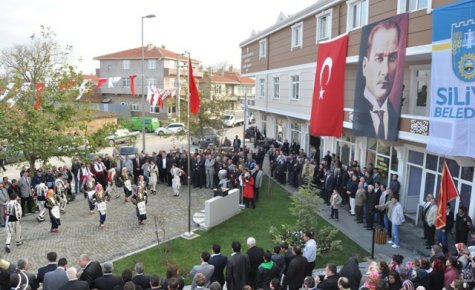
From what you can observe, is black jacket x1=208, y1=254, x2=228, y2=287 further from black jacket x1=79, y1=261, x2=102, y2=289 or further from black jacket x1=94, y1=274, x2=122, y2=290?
black jacket x1=79, y1=261, x2=102, y2=289

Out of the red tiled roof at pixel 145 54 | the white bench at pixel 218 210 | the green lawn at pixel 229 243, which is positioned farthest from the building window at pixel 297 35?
the red tiled roof at pixel 145 54

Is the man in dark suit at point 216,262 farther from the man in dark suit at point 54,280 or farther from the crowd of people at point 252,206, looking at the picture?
the man in dark suit at point 54,280

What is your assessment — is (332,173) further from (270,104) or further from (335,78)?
(270,104)

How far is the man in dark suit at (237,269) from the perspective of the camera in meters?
8.78

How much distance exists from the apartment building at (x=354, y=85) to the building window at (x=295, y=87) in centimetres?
6

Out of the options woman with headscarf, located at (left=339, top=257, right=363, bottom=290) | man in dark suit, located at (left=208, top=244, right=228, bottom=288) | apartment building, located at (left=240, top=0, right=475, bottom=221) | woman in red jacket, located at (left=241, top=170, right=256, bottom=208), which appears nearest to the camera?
woman with headscarf, located at (left=339, top=257, right=363, bottom=290)

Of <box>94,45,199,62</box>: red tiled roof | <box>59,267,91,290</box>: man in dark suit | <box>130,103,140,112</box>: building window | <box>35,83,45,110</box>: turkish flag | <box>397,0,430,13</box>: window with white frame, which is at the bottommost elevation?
→ <box>59,267,91,290</box>: man in dark suit

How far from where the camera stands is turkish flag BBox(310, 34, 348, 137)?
18828 mm

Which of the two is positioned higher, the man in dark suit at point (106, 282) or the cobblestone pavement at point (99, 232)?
the man in dark suit at point (106, 282)

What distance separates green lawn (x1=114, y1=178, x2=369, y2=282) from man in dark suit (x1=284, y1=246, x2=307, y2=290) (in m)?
3.12

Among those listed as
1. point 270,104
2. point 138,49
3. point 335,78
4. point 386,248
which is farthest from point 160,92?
point 138,49

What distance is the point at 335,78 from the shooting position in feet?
62.2

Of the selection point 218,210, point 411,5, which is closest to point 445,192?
point 411,5

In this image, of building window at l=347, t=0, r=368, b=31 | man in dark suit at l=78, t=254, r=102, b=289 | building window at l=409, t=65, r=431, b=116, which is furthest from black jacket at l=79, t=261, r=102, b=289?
building window at l=347, t=0, r=368, b=31
